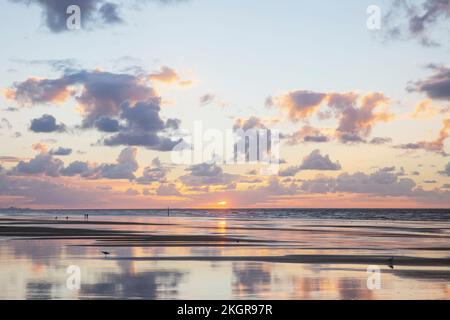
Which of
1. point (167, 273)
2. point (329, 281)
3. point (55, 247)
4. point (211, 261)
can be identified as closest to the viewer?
point (329, 281)

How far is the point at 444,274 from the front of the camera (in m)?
34.4

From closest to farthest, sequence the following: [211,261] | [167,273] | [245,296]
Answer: [245,296] → [167,273] → [211,261]

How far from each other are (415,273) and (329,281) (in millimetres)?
6339

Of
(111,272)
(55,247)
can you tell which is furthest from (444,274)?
(55,247)

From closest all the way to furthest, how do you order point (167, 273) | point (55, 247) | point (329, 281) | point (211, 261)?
point (329, 281)
point (167, 273)
point (211, 261)
point (55, 247)

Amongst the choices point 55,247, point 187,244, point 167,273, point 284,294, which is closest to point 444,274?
point 284,294
